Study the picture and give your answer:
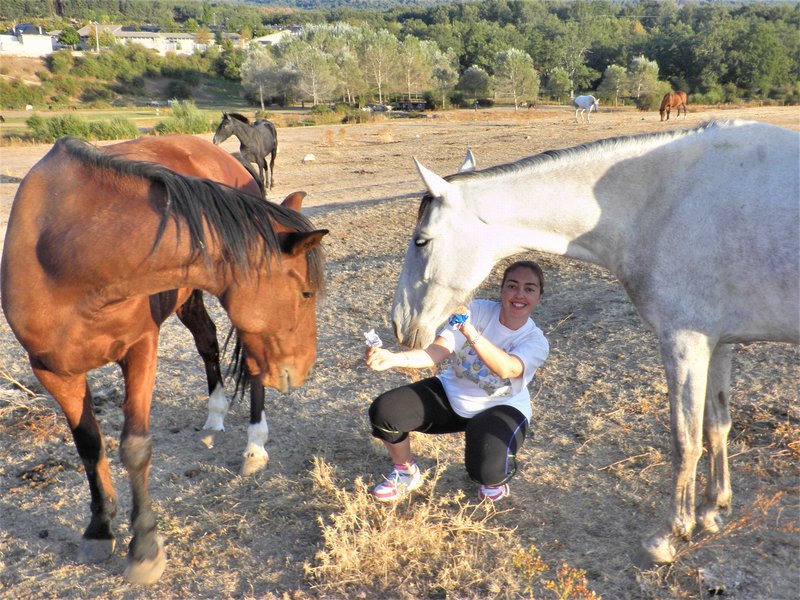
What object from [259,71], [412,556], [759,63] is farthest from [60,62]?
[412,556]

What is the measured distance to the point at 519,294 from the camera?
273cm

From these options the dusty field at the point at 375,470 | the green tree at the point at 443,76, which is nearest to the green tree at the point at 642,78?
the green tree at the point at 443,76

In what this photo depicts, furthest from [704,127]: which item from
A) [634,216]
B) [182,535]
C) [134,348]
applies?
[182,535]

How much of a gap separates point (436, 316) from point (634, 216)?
89 centimetres

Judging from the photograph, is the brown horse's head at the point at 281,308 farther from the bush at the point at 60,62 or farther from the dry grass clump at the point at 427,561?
the bush at the point at 60,62

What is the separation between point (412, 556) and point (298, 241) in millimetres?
1359

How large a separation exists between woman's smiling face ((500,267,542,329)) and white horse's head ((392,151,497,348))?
0.25 m

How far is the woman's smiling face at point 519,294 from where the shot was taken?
8.91 ft

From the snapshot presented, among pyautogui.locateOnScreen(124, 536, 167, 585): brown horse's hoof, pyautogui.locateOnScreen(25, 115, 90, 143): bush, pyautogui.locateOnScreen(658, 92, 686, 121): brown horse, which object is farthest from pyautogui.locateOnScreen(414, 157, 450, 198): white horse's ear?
pyautogui.locateOnScreen(658, 92, 686, 121): brown horse

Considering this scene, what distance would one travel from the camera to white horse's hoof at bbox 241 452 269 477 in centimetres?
323

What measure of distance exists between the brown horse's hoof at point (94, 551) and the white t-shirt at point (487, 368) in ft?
5.46

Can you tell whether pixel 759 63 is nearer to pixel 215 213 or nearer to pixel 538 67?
pixel 538 67

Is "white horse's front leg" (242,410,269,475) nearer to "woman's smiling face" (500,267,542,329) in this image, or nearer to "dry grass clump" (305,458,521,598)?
"dry grass clump" (305,458,521,598)

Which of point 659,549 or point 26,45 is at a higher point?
point 26,45
